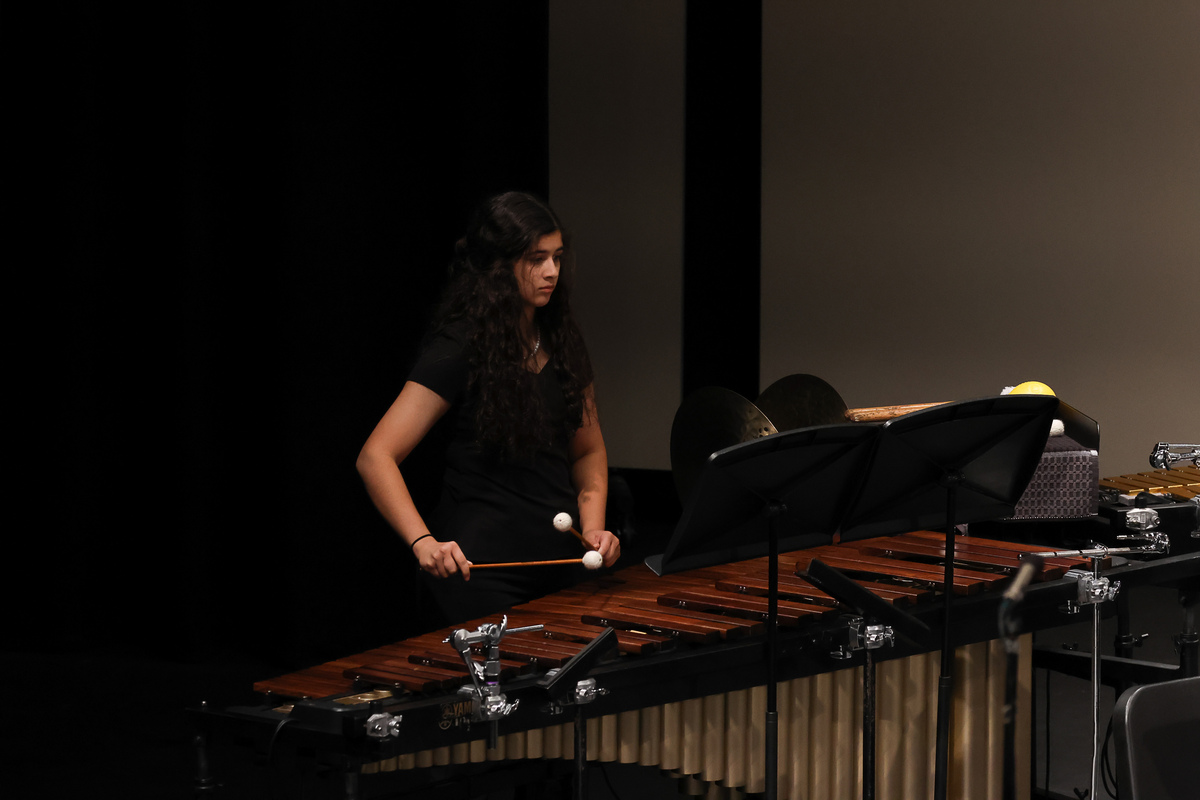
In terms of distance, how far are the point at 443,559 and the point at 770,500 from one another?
0.70 meters

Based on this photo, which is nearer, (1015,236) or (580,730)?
(580,730)

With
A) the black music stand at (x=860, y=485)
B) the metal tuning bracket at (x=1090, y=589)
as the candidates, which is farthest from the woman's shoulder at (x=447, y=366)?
the metal tuning bracket at (x=1090, y=589)

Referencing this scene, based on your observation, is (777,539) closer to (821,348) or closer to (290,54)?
(290,54)

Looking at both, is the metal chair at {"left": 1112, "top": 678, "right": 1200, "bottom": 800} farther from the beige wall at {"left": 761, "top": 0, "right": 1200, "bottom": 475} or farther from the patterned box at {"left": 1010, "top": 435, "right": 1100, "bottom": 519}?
the beige wall at {"left": 761, "top": 0, "right": 1200, "bottom": 475}

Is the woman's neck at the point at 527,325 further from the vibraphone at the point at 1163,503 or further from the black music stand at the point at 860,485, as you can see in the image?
the vibraphone at the point at 1163,503

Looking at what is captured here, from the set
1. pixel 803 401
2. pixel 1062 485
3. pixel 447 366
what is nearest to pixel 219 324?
pixel 803 401

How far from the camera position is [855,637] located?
89.7 inches

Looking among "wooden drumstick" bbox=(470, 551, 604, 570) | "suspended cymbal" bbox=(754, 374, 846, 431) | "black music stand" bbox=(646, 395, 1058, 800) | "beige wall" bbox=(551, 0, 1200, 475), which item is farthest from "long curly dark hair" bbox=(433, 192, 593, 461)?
"beige wall" bbox=(551, 0, 1200, 475)

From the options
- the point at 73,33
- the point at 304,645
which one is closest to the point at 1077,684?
the point at 304,645

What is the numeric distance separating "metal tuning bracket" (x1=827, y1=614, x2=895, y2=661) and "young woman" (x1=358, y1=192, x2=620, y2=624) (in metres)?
0.51

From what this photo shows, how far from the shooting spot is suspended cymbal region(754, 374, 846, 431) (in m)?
3.46

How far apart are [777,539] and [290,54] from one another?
3290 millimetres

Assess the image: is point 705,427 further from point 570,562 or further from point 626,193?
point 626,193

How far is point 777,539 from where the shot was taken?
6.68 feet
